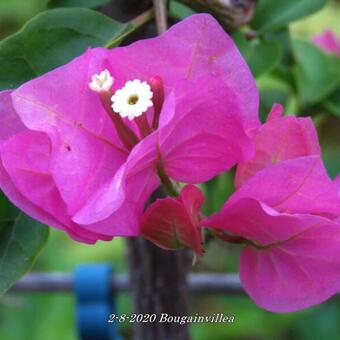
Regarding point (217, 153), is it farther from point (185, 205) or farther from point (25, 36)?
point (25, 36)

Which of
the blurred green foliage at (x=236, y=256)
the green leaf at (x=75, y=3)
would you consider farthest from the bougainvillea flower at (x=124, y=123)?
the blurred green foliage at (x=236, y=256)

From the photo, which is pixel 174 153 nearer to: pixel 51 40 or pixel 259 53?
pixel 51 40

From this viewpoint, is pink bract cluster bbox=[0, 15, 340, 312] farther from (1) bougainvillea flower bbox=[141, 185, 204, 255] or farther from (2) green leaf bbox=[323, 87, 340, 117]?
(2) green leaf bbox=[323, 87, 340, 117]

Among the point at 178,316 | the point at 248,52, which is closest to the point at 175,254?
the point at 178,316

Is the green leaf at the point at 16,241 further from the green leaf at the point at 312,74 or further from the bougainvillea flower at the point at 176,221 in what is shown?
the green leaf at the point at 312,74

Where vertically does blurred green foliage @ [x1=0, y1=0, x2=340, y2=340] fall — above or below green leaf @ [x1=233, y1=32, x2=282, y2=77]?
below

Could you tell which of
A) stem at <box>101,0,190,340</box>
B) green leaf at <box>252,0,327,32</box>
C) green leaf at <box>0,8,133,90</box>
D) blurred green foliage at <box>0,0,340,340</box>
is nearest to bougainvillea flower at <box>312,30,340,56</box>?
blurred green foliage at <box>0,0,340,340</box>
